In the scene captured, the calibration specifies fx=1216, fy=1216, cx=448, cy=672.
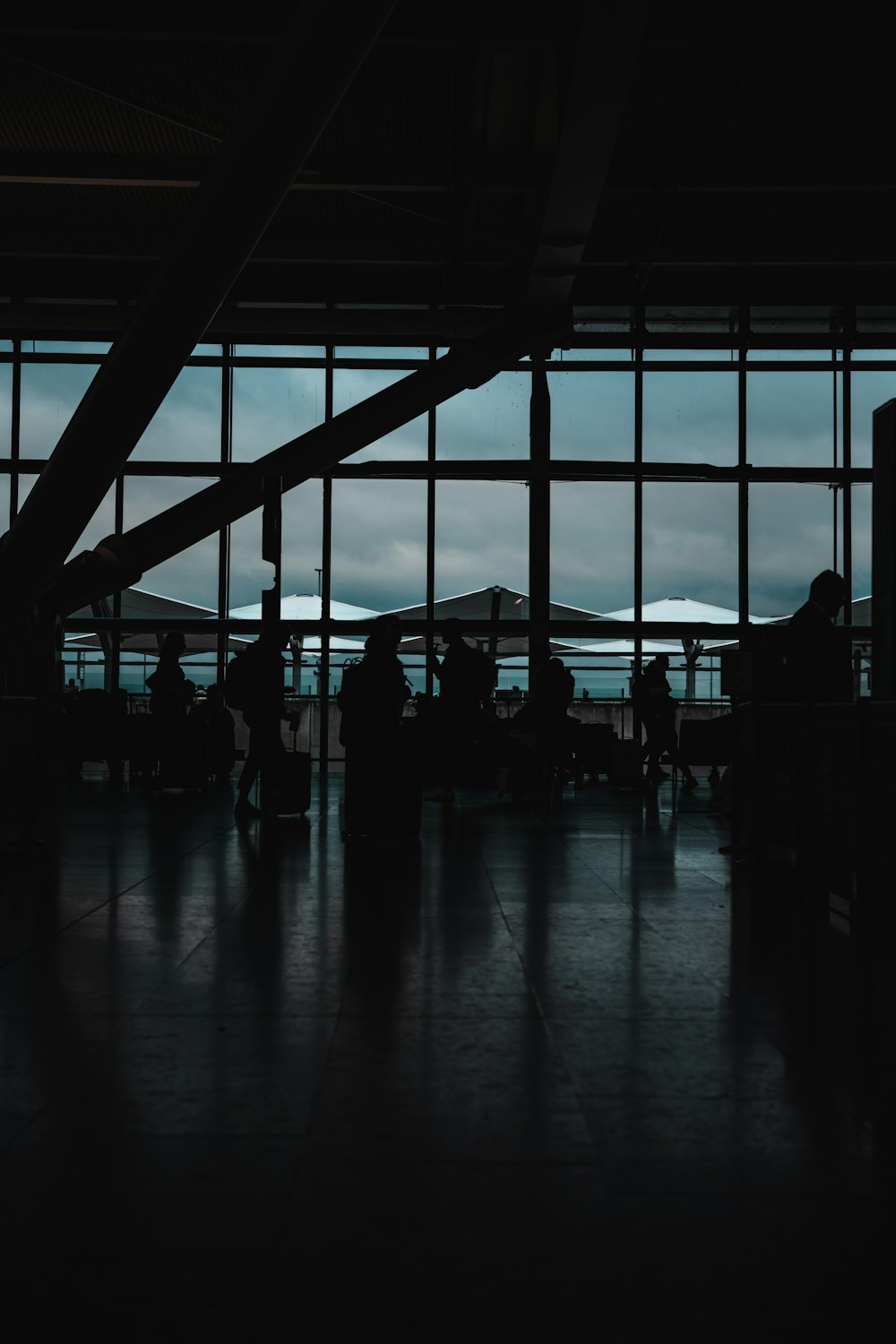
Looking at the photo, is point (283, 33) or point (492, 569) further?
point (492, 569)

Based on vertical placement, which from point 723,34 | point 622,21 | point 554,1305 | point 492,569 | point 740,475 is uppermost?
point 723,34

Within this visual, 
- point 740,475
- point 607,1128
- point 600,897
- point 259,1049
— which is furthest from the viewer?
point 740,475

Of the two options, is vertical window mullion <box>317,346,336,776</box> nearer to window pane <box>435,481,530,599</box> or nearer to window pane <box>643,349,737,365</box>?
window pane <box>435,481,530,599</box>

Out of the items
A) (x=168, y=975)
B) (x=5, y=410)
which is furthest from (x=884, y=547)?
(x=5, y=410)

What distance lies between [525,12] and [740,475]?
8664mm

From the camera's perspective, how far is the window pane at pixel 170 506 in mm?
18172

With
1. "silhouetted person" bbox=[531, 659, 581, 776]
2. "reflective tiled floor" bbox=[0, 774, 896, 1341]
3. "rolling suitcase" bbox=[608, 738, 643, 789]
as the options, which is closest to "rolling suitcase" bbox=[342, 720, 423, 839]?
"reflective tiled floor" bbox=[0, 774, 896, 1341]

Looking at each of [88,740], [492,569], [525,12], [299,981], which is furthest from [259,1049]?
[492,569]

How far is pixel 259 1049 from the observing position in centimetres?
303

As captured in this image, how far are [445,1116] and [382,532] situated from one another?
52.6 feet

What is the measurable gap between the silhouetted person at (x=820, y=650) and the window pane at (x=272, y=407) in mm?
12300

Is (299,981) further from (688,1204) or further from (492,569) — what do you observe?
(492,569)

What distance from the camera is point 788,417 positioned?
1827 centimetres

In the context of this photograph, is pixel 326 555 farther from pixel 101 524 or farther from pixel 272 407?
pixel 101 524
